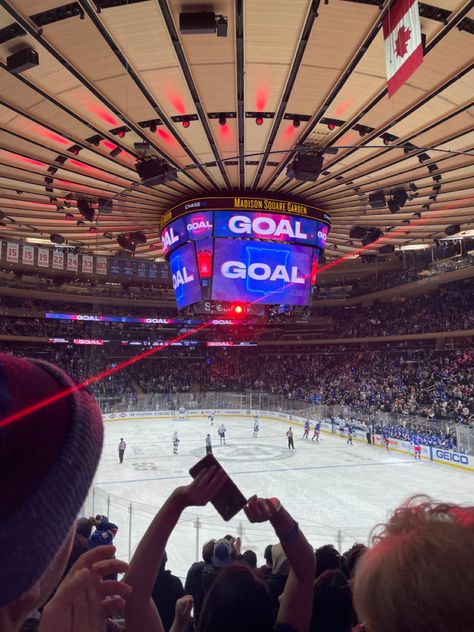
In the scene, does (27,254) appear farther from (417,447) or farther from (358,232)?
(417,447)

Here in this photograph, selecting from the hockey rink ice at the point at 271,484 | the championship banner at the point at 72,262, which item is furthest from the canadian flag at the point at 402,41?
the championship banner at the point at 72,262

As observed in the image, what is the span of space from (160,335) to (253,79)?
4229cm

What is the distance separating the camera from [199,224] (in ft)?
29.0

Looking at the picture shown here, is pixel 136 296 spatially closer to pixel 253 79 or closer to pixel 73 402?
pixel 253 79

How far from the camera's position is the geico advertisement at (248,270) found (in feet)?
28.3

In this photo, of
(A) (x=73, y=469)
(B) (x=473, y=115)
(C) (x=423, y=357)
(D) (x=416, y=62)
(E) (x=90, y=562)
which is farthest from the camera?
(C) (x=423, y=357)

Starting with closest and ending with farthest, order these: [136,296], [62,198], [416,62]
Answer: [416,62] → [62,198] → [136,296]

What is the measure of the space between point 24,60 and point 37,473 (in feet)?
16.6

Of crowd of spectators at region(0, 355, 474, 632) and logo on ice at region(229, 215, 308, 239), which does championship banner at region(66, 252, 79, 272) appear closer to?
logo on ice at region(229, 215, 308, 239)

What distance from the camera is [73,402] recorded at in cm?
84

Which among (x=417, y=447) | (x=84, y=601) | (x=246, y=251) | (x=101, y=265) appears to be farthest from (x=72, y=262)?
(x=84, y=601)

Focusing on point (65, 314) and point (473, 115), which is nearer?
point (473, 115)

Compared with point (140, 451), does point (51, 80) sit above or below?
above

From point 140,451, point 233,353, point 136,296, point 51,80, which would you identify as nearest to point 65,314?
point 136,296
